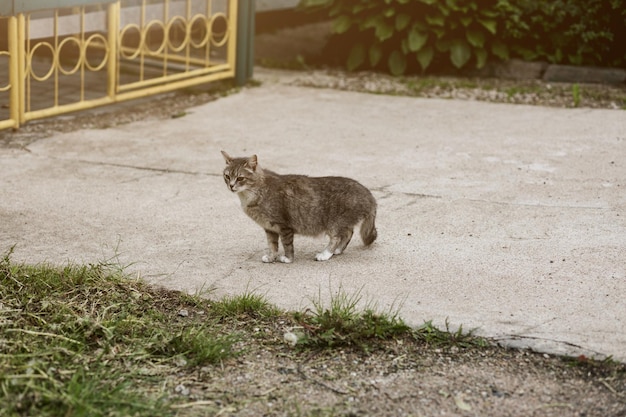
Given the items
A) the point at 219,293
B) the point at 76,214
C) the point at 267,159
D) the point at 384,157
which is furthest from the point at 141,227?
the point at 384,157

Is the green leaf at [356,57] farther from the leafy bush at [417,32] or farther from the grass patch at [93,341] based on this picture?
the grass patch at [93,341]

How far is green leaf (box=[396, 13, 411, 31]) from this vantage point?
10141 millimetres

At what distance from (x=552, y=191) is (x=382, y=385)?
2.87 meters

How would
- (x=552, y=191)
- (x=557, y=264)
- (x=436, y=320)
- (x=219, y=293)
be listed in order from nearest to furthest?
(x=436, y=320)
(x=219, y=293)
(x=557, y=264)
(x=552, y=191)

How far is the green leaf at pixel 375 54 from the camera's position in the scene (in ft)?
34.1

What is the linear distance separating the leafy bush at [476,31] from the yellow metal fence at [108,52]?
1.62m

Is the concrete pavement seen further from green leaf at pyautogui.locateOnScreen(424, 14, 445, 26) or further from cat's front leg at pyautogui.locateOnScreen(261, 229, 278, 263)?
green leaf at pyautogui.locateOnScreen(424, 14, 445, 26)

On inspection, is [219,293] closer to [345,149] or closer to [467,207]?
[467,207]

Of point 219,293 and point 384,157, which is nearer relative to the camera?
point 219,293

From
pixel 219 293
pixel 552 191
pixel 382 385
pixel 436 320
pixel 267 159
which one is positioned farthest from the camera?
pixel 267 159

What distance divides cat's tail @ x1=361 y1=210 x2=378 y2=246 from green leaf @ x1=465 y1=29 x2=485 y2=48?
4956 millimetres

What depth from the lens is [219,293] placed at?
5016 millimetres

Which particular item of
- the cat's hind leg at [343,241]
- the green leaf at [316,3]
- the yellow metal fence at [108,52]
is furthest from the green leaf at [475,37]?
the cat's hind leg at [343,241]

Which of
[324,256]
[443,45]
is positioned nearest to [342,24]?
[443,45]
